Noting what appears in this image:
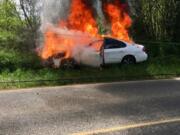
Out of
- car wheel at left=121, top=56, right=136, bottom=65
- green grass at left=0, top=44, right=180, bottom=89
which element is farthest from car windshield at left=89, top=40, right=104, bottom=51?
car wheel at left=121, top=56, right=136, bottom=65

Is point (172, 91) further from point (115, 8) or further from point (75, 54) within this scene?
point (115, 8)

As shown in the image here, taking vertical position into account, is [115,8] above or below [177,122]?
above

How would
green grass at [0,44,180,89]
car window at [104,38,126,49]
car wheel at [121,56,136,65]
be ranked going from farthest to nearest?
1. car wheel at [121,56,136,65]
2. car window at [104,38,126,49]
3. green grass at [0,44,180,89]

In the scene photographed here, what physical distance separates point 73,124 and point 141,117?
1855 millimetres

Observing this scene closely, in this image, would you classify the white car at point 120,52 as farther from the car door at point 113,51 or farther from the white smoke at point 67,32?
Result: the white smoke at point 67,32

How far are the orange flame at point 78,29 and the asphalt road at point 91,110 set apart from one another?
394cm

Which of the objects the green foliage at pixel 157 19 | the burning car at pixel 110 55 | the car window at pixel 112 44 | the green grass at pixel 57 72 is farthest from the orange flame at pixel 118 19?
the green grass at pixel 57 72

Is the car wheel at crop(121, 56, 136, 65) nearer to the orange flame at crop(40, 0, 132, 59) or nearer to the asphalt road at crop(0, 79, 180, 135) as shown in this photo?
the orange flame at crop(40, 0, 132, 59)

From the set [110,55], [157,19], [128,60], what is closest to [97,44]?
[110,55]

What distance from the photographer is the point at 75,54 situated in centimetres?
1773

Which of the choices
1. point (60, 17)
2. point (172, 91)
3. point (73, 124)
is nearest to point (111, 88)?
point (172, 91)

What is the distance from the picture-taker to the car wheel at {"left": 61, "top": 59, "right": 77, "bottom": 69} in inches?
685

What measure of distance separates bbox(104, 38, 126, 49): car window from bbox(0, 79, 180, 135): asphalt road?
14.5 ft

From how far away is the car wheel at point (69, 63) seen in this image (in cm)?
1740
